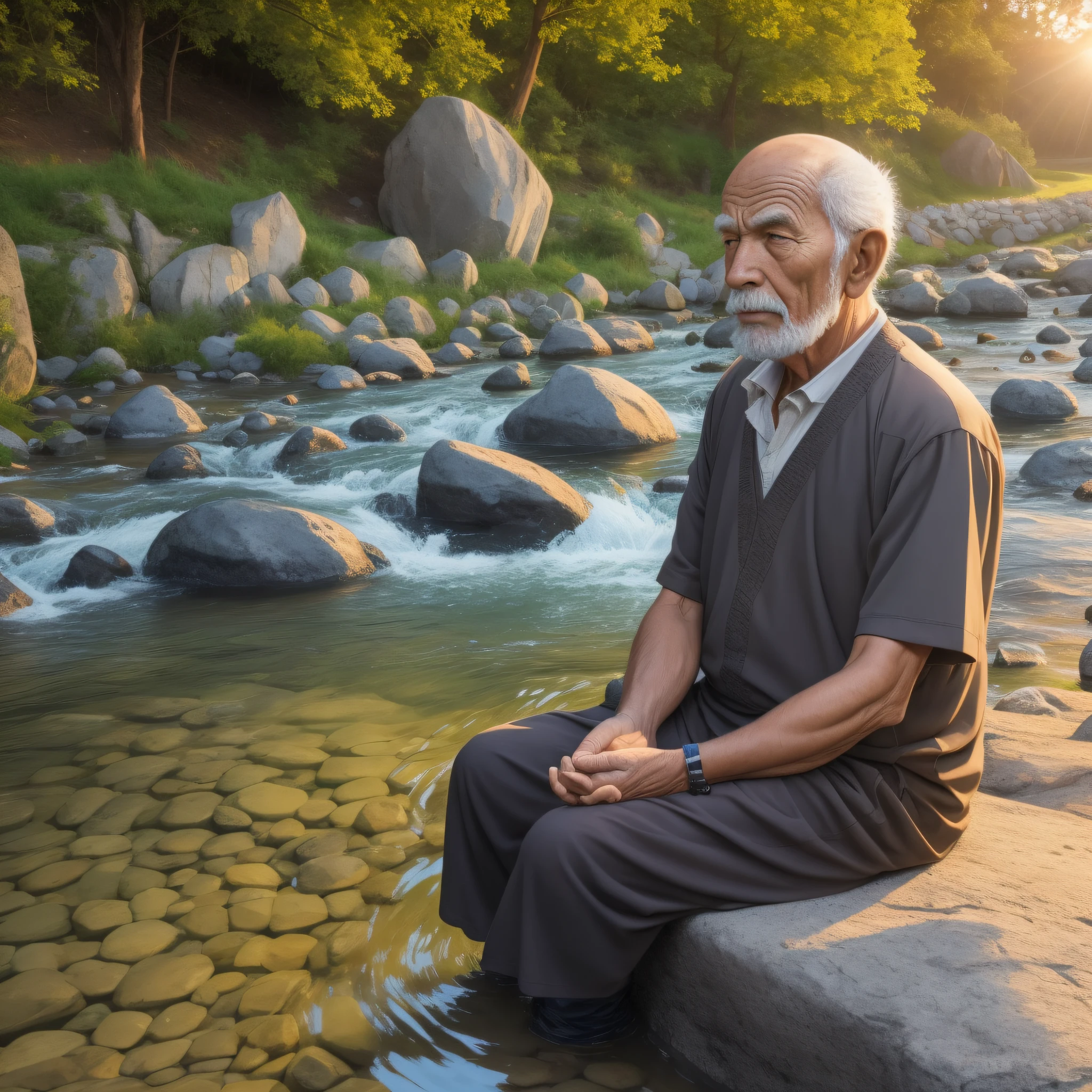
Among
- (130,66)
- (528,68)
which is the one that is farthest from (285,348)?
(528,68)

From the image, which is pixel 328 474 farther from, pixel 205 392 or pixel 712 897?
pixel 712 897

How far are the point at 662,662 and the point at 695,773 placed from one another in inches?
15.4

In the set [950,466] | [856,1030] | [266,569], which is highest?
[950,466]

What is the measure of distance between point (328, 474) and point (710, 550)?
667cm

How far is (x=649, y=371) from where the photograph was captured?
43.9ft

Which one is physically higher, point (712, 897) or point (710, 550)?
point (710, 550)

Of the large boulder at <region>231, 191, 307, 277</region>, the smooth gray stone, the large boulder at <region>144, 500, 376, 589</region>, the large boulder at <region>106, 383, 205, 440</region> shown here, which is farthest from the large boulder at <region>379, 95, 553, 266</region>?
the large boulder at <region>144, 500, 376, 589</region>

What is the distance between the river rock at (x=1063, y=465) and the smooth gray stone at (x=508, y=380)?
226 inches

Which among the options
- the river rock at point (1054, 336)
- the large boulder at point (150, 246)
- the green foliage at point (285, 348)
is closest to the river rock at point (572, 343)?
the green foliage at point (285, 348)

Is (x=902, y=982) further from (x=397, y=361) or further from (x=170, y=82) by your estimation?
(x=170, y=82)

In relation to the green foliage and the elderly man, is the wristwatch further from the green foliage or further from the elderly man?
the green foliage

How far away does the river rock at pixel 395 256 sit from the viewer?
1731cm

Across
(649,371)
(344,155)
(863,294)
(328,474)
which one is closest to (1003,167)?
(344,155)

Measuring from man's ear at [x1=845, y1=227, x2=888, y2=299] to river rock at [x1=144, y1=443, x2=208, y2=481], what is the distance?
24.7 feet
